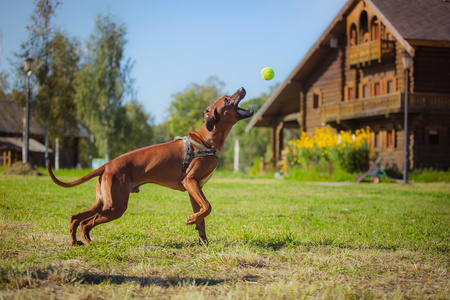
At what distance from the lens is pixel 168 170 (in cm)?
437

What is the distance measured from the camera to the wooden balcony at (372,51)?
21734 millimetres

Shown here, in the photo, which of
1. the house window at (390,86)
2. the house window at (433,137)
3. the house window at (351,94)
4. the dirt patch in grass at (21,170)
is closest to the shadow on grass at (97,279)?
the dirt patch in grass at (21,170)

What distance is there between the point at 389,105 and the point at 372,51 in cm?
336

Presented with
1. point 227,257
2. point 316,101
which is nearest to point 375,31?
point 316,101

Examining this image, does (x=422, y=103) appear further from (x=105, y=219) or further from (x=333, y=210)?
(x=105, y=219)

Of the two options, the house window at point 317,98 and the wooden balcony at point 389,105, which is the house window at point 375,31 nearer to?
the wooden balcony at point 389,105

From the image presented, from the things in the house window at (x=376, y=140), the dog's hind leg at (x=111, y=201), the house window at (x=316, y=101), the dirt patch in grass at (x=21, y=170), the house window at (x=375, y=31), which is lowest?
the dirt patch in grass at (x=21, y=170)

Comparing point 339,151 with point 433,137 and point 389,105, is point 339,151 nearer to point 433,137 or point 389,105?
point 389,105

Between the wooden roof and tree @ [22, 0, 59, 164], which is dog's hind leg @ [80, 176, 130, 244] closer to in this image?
the wooden roof

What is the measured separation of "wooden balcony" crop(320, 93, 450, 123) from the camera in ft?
66.2

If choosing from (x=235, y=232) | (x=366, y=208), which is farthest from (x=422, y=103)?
(x=235, y=232)

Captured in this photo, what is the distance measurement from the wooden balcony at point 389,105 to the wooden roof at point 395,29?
2.44 meters

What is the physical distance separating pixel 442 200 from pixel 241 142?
1782 inches

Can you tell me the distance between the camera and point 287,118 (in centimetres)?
3022
